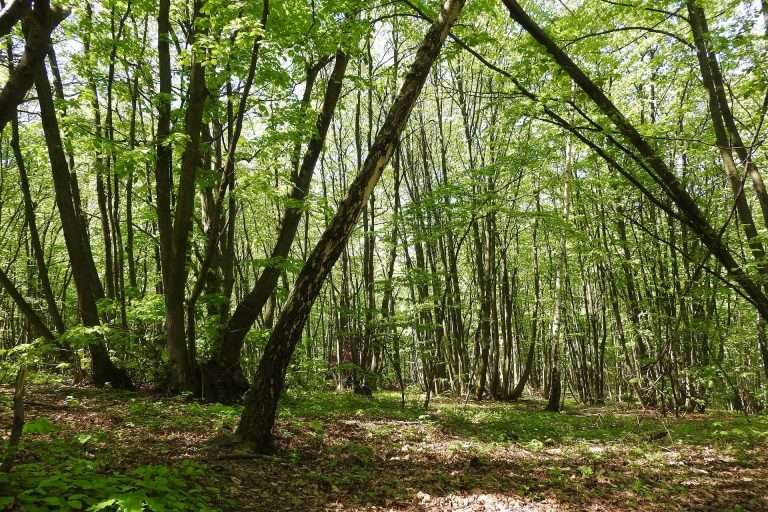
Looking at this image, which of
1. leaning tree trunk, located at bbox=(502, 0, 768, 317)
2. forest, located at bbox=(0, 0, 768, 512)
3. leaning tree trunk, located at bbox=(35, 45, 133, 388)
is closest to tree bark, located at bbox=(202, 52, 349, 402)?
forest, located at bbox=(0, 0, 768, 512)

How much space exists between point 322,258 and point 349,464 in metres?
2.68

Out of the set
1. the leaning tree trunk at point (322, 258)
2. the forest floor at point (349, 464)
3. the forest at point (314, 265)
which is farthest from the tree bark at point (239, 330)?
the leaning tree trunk at point (322, 258)

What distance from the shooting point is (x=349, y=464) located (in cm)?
567

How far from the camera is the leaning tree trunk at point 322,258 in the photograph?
500cm

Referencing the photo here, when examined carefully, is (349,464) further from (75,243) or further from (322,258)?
(75,243)

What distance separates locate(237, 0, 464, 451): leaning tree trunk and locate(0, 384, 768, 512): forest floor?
49 centimetres

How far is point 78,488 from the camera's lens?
3.02 m

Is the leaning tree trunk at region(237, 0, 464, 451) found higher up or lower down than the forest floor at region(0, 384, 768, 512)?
higher up

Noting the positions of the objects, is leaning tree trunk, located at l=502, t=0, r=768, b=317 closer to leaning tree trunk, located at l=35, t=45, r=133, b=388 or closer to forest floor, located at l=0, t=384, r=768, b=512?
forest floor, located at l=0, t=384, r=768, b=512

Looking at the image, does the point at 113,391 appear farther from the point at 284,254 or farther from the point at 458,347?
the point at 458,347

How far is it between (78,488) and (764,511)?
6053 millimetres

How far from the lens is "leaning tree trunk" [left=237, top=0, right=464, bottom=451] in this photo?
16.4 ft

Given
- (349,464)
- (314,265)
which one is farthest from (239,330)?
(314,265)

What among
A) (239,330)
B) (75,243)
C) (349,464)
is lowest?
(349,464)
